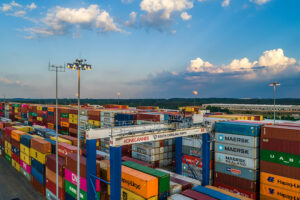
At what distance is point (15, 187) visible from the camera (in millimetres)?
36906

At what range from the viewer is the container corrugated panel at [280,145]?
2211 centimetres

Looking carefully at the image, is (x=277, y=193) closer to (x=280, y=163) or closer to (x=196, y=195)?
(x=280, y=163)

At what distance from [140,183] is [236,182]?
15.1 m

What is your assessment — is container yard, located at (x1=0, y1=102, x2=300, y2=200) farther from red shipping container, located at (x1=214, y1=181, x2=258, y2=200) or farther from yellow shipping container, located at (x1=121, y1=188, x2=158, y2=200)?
red shipping container, located at (x1=214, y1=181, x2=258, y2=200)

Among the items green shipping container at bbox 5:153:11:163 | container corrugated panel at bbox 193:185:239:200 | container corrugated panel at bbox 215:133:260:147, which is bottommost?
green shipping container at bbox 5:153:11:163

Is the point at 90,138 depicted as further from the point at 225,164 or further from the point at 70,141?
the point at 70,141

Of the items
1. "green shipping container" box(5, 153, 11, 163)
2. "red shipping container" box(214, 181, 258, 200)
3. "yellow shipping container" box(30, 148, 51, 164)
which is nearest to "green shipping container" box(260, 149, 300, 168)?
"red shipping container" box(214, 181, 258, 200)

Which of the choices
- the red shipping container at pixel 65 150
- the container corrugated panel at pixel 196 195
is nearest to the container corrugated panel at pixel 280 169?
the container corrugated panel at pixel 196 195

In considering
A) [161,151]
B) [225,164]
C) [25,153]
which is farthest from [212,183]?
[25,153]

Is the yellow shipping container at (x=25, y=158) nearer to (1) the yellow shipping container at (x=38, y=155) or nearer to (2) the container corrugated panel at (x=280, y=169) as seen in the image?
(1) the yellow shipping container at (x=38, y=155)

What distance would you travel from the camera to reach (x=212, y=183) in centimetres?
2958

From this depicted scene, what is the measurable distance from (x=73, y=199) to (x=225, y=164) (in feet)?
69.1

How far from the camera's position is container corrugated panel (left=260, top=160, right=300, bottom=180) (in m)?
22.1

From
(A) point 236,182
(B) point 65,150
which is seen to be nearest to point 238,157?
(A) point 236,182
